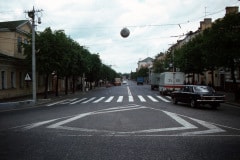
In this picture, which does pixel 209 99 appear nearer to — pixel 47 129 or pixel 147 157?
pixel 47 129

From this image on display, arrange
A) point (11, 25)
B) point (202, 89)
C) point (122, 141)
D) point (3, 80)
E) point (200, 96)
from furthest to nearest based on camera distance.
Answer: point (11, 25)
point (3, 80)
point (202, 89)
point (200, 96)
point (122, 141)

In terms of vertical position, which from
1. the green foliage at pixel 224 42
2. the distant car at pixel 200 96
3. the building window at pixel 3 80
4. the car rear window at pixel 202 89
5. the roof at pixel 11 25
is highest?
the roof at pixel 11 25

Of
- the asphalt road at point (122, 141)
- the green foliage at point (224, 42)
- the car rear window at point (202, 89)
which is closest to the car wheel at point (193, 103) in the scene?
the car rear window at point (202, 89)

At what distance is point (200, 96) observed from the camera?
19.9m

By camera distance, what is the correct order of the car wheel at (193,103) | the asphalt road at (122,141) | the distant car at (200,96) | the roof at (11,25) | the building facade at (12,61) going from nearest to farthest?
the asphalt road at (122,141)
the distant car at (200,96)
the car wheel at (193,103)
the building facade at (12,61)
the roof at (11,25)

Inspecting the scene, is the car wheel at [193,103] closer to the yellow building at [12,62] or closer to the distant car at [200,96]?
the distant car at [200,96]

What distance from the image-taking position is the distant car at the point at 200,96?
65.2 feet

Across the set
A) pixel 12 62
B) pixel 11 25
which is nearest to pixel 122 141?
pixel 12 62

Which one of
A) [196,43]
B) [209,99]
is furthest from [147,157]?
[196,43]

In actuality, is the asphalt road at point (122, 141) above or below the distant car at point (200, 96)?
below

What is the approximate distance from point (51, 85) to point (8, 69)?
1764 cm

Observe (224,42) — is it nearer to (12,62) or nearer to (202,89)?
(202,89)

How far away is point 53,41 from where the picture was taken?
3178cm

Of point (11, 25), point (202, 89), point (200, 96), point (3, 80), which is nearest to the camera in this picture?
point (200, 96)
